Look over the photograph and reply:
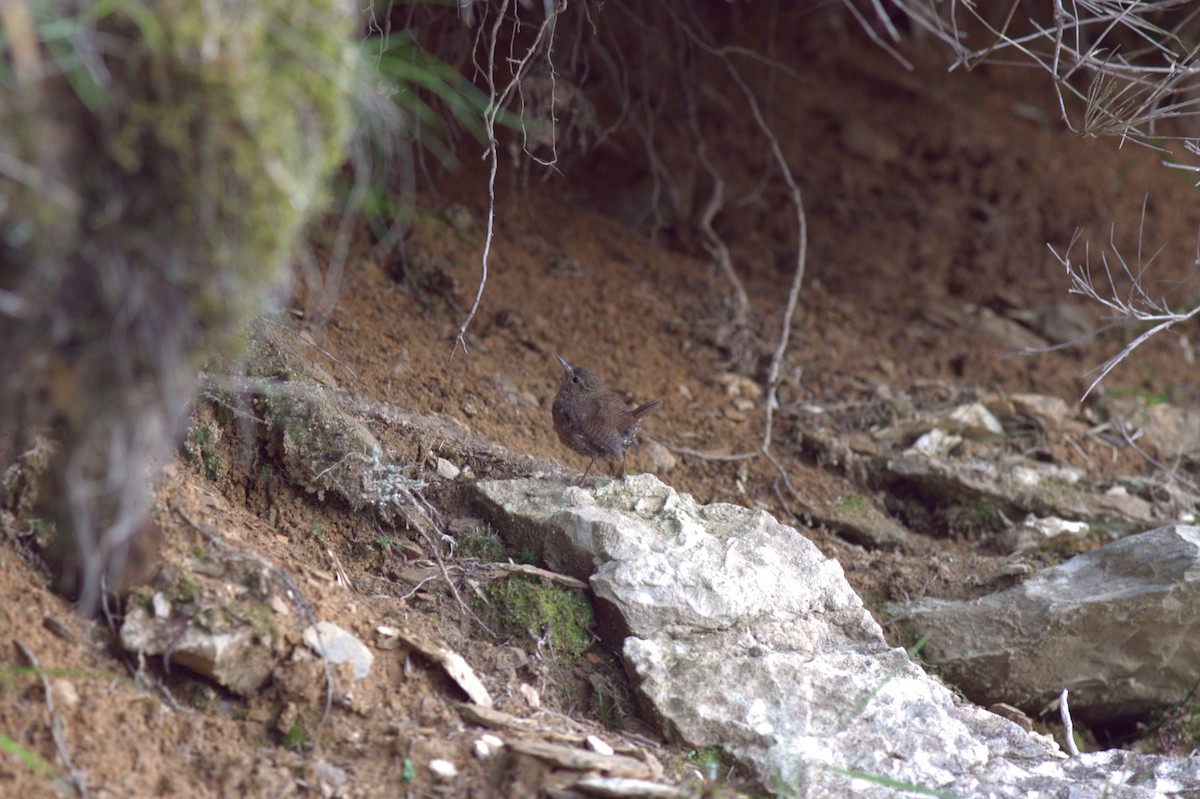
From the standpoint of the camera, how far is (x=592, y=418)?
4.45 meters

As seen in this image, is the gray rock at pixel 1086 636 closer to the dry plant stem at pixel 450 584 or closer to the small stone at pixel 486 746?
the dry plant stem at pixel 450 584

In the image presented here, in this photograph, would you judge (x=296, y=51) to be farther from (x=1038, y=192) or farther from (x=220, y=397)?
(x=1038, y=192)

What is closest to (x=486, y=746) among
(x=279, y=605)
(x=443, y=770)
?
(x=443, y=770)

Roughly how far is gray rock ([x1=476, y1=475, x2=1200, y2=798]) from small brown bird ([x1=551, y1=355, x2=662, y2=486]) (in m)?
0.60

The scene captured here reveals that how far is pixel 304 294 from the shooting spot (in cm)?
453

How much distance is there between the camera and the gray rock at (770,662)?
9.80 ft

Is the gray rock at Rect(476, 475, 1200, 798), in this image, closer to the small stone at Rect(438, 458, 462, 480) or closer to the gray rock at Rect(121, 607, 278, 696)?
the small stone at Rect(438, 458, 462, 480)

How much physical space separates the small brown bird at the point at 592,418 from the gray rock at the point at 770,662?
0.60 meters

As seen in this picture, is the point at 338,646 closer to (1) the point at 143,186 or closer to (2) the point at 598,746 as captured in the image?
(2) the point at 598,746

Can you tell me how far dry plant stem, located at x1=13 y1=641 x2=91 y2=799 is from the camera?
2270 mm

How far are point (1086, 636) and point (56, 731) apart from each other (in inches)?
138

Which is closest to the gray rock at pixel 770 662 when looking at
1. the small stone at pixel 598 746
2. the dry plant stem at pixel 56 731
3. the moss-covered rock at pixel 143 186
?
the small stone at pixel 598 746

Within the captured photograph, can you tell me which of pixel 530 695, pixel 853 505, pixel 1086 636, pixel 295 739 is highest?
pixel 295 739

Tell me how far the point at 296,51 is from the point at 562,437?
2.77 m
